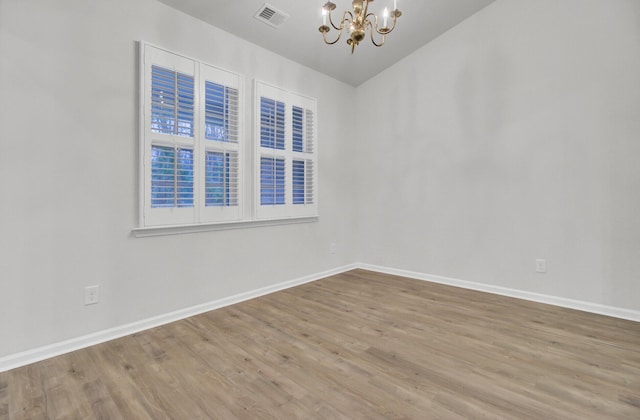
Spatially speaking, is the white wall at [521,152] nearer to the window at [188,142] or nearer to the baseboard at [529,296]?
the baseboard at [529,296]

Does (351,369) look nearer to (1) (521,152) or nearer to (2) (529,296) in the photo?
(2) (529,296)

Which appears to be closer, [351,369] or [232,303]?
[351,369]

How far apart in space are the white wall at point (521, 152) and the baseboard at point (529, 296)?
5cm

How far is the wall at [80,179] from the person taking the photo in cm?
201

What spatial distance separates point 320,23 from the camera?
10.8ft

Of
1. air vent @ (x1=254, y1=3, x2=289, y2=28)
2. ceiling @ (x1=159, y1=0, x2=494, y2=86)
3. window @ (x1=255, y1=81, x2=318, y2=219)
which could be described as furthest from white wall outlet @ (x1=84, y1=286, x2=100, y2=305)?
air vent @ (x1=254, y1=3, x2=289, y2=28)

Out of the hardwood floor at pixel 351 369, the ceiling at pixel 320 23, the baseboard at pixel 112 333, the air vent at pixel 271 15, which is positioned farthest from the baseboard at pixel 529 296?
the air vent at pixel 271 15

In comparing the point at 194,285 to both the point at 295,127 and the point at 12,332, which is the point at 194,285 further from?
the point at 295,127

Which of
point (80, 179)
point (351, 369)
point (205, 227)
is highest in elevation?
point (80, 179)

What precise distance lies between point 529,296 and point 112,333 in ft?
13.0

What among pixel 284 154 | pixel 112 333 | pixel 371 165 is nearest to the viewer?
pixel 112 333

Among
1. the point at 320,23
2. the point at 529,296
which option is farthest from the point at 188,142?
the point at 529,296

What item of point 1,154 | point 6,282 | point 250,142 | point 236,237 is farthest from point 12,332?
point 250,142

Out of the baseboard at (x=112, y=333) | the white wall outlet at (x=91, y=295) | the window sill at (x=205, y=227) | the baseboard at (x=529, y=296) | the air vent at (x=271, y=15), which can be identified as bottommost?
the baseboard at (x=112, y=333)
